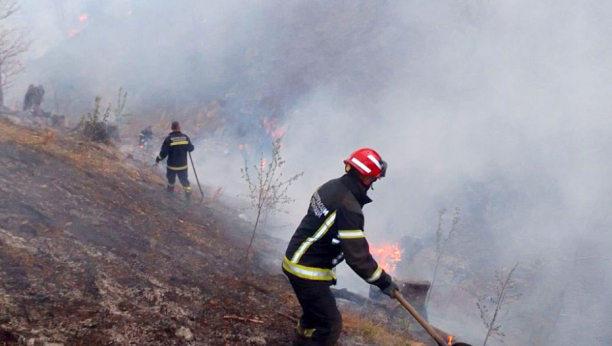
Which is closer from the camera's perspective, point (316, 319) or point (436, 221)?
point (316, 319)

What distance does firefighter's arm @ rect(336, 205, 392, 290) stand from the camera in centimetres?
313

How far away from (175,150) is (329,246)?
539 cm

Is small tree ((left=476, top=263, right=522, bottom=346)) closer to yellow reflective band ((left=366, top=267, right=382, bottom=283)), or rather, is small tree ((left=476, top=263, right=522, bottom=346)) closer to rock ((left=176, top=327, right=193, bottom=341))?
yellow reflective band ((left=366, top=267, right=382, bottom=283))

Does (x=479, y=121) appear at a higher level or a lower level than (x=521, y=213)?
higher

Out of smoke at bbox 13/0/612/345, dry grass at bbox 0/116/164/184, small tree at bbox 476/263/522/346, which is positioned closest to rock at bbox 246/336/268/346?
small tree at bbox 476/263/522/346

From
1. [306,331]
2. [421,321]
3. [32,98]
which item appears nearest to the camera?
[421,321]

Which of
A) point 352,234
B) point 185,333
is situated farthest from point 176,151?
point 352,234

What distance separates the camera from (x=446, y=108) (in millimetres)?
17875

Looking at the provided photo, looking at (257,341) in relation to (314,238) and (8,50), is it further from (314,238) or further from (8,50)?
(8,50)

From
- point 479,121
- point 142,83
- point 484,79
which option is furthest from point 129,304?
point 142,83

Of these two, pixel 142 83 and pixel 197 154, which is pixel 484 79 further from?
pixel 142 83

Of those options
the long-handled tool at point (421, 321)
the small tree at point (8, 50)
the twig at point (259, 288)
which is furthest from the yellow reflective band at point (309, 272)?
the small tree at point (8, 50)

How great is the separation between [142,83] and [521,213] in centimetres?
2021

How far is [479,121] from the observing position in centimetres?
1716
